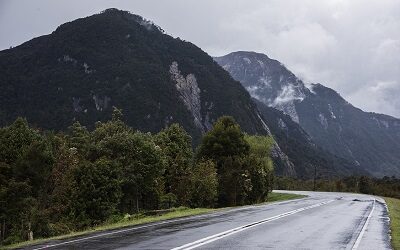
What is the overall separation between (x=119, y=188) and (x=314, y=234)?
27.2m

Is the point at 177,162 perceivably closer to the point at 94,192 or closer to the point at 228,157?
the point at 228,157

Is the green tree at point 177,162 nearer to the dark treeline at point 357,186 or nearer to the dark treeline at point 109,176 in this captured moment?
the dark treeline at point 109,176

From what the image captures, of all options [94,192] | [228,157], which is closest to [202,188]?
[94,192]

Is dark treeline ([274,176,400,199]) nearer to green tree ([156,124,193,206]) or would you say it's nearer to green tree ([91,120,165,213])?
green tree ([156,124,193,206])

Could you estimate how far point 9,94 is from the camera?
595ft

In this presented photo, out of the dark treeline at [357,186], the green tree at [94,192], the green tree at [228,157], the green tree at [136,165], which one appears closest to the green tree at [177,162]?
the green tree at [136,165]

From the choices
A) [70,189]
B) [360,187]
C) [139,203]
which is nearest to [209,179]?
[139,203]

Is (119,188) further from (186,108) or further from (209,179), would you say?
(186,108)

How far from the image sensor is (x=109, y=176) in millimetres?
41906

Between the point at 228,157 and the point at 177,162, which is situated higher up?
the point at 228,157

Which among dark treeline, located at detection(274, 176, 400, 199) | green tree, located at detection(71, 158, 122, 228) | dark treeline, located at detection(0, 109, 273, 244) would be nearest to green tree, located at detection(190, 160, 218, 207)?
dark treeline, located at detection(0, 109, 273, 244)

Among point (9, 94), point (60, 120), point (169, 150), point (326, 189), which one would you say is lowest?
point (326, 189)

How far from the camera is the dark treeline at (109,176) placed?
3603 centimetres

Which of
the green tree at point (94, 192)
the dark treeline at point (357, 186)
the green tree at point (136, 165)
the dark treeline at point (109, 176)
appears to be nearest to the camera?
the dark treeline at point (109, 176)
